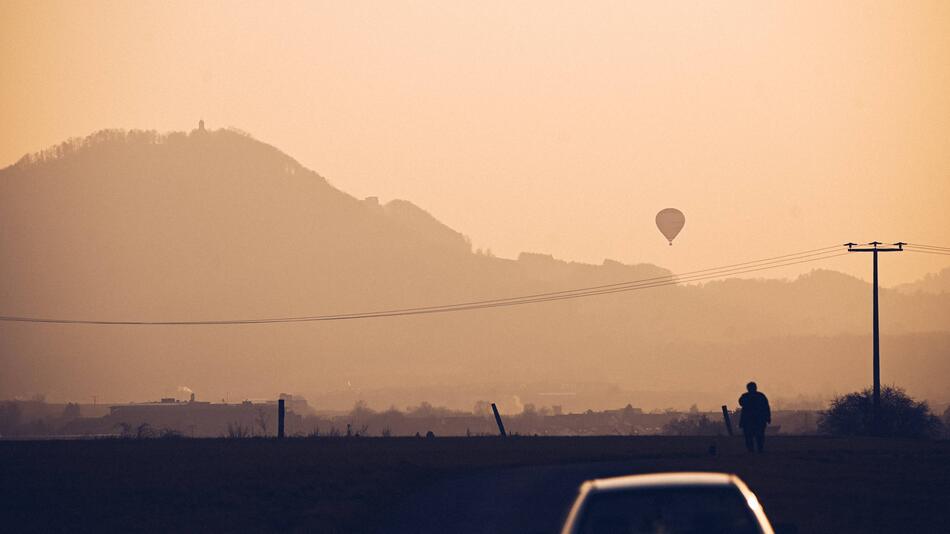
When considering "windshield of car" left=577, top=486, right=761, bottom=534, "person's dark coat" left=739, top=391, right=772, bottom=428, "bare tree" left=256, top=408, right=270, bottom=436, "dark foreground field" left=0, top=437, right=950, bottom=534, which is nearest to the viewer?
"windshield of car" left=577, top=486, right=761, bottom=534

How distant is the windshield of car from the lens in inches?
348

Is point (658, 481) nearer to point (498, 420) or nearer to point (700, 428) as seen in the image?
point (498, 420)

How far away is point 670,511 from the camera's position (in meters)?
8.93

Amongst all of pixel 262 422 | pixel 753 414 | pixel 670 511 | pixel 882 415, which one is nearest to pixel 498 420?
pixel 262 422

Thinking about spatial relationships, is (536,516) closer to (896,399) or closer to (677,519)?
(677,519)

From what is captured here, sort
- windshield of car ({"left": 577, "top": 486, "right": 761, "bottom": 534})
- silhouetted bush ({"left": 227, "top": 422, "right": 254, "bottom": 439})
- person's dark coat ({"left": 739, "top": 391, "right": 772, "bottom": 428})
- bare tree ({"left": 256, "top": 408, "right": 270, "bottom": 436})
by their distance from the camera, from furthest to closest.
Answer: bare tree ({"left": 256, "top": 408, "right": 270, "bottom": 436}), silhouetted bush ({"left": 227, "top": 422, "right": 254, "bottom": 439}), person's dark coat ({"left": 739, "top": 391, "right": 772, "bottom": 428}), windshield of car ({"left": 577, "top": 486, "right": 761, "bottom": 534})

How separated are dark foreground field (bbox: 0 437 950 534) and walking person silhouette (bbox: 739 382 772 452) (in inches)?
23.8

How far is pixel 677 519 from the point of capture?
8.94m

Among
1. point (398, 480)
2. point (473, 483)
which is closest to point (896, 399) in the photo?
point (398, 480)

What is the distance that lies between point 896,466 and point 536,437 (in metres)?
15.0

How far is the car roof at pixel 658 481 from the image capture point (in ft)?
29.1

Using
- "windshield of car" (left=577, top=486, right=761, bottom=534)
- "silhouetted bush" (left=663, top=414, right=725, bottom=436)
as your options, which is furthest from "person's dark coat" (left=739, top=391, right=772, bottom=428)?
"silhouetted bush" (left=663, top=414, right=725, bottom=436)

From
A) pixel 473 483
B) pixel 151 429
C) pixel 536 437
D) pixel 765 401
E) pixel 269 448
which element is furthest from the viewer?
pixel 151 429

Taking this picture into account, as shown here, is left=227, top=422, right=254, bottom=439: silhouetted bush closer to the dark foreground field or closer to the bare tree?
the bare tree
